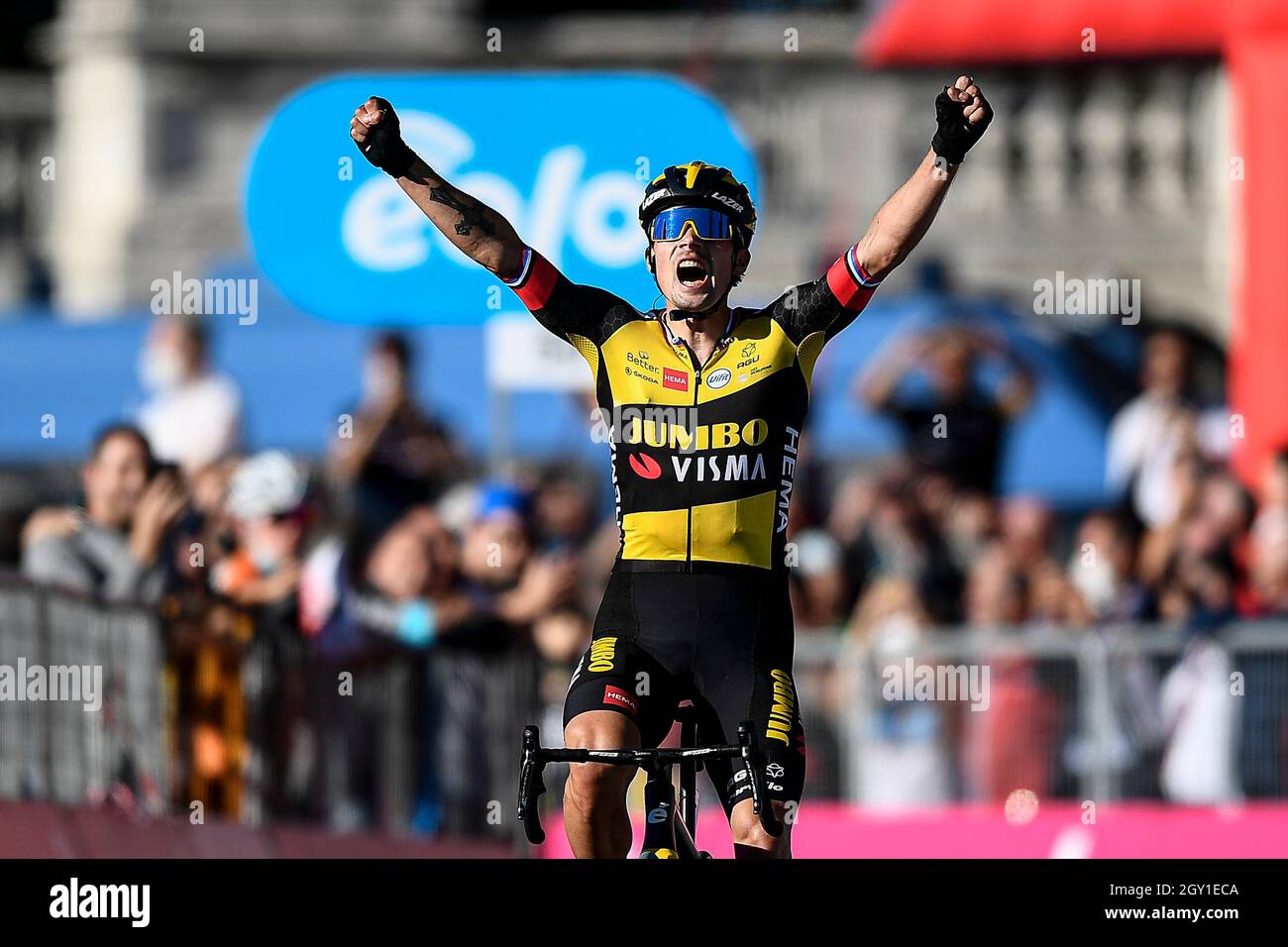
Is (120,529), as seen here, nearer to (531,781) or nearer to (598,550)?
(598,550)

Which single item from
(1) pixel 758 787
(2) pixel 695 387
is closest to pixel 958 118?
(2) pixel 695 387

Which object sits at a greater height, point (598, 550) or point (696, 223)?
point (696, 223)

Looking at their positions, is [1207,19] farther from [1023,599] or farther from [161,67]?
[161,67]

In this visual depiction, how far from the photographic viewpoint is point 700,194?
22.5ft

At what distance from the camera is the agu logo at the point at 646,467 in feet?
22.6

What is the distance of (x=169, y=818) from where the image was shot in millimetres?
10016

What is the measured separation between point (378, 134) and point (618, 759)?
1.84m

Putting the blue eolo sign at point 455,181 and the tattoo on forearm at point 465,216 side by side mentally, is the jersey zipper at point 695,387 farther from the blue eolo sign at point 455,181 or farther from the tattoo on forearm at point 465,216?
the blue eolo sign at point 455,181

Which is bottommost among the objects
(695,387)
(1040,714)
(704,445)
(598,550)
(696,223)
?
(1040,714)

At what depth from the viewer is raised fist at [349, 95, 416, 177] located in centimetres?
686

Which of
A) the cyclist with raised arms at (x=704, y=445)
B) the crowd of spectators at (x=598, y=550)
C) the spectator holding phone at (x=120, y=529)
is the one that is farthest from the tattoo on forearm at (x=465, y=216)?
the spectator holding phone at (x=120, y=529)

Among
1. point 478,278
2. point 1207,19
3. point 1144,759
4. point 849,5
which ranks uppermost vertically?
point 849,5

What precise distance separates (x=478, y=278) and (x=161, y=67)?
9.36m
